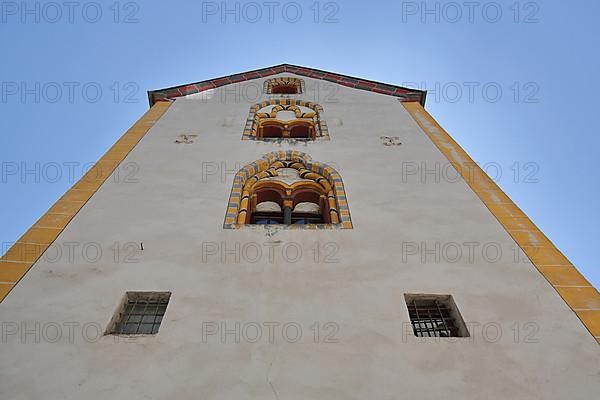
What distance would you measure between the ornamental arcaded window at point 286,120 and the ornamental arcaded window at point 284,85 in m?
1.05

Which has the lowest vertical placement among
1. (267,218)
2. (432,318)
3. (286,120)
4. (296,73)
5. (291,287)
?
(432,318)

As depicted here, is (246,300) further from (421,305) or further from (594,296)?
(594,296)

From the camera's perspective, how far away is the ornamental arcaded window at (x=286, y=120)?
→ 318 inches

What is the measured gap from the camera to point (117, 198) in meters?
5.43

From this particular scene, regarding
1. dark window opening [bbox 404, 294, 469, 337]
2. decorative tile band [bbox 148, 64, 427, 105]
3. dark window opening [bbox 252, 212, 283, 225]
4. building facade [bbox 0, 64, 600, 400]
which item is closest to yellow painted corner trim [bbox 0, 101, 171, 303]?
building facade [bbox 0, 64, 600, 400]

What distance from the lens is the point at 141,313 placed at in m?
4.04

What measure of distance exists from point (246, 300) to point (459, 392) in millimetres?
1551

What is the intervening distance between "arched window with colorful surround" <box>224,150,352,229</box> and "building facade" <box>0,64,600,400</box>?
26 millimetres

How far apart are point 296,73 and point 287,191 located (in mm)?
5295

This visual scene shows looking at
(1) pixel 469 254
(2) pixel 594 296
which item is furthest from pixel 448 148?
(2) pixel 594 296

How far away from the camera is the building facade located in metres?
3.34

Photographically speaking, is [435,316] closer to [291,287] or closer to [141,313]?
[291,287]

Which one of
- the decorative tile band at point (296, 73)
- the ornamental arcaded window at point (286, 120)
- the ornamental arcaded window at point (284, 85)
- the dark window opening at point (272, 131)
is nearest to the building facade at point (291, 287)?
the ornamental arcaded window at point (286, 120)

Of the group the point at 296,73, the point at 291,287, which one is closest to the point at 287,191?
the point at 291,287
